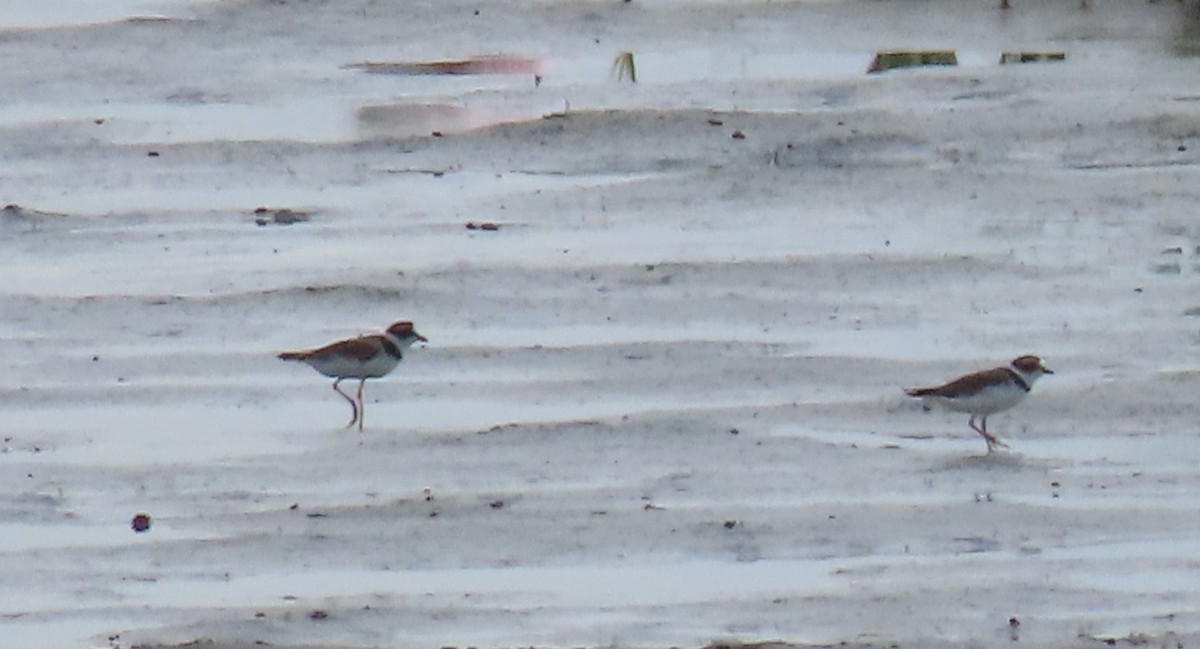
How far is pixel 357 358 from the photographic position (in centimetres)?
962

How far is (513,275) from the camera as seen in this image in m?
11.2

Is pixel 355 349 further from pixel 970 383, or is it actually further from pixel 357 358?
pixel 970 383

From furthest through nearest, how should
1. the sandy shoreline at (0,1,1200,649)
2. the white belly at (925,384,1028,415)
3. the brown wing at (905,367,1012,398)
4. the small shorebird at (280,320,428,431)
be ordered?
1. the small shorebird at (280,320,428,431)
2. the brown wing at (905,367,1012,398)
3. the white belly at (925,384,1028,415)
4. the sandy shoreline at (0,1,1200,649)

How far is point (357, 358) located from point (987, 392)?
1.99 metres

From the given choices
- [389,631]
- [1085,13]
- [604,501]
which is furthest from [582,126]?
[389,631]

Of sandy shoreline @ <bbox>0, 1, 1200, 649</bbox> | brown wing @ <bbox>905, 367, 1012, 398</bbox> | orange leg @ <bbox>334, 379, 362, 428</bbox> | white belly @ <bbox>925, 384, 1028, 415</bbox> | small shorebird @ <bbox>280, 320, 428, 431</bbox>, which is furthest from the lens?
small shorebird @ <bbox>280, 320, 428, 431</bbox>

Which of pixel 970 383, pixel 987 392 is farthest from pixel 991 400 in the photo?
pixel 970 383

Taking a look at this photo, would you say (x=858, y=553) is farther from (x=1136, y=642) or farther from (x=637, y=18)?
(x=637, y=18)

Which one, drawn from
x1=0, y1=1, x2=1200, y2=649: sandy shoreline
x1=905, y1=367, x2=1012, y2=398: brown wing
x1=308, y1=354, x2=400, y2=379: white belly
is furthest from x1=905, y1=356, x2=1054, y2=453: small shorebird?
x1=308, y1=354, x2=400, y2=379: white belly

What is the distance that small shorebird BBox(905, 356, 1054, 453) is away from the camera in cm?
914

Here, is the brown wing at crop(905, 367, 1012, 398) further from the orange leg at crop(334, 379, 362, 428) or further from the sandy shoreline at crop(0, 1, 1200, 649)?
the orange leg at crop(334, 379, 362, 428)

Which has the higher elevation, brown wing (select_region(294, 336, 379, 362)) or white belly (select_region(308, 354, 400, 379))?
brown wing (select_region(294, 336, 379, 362))

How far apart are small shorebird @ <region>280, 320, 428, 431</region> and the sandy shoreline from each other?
12 centimetres

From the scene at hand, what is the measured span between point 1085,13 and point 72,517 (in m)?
8.55
